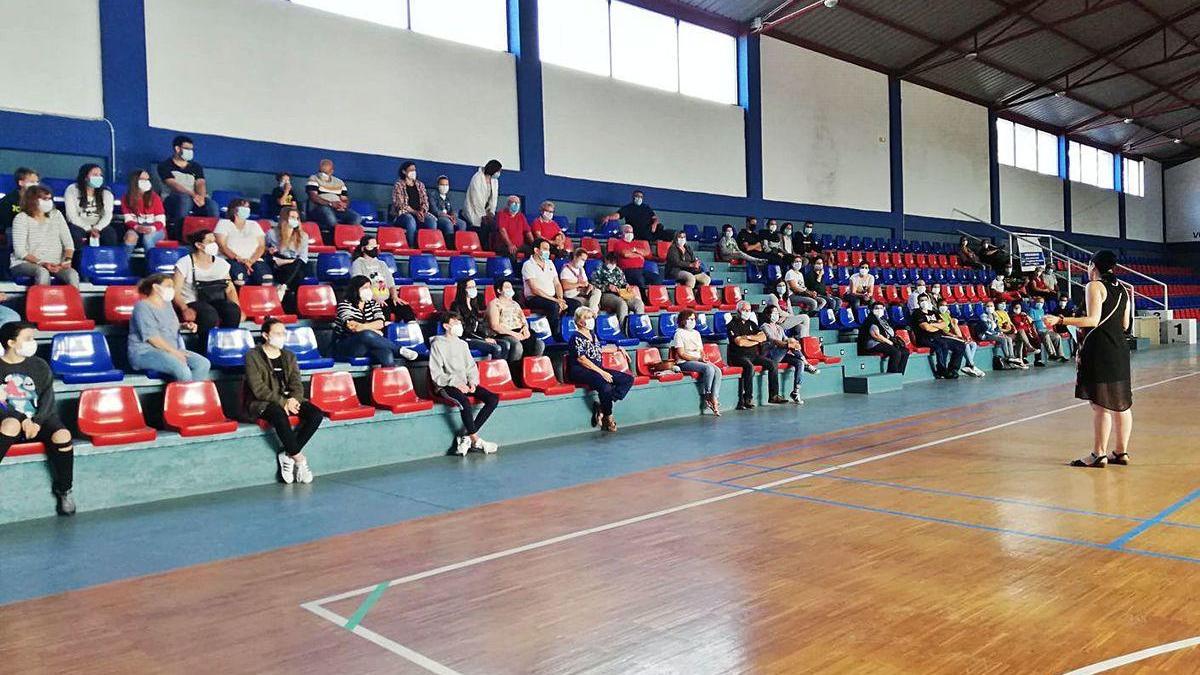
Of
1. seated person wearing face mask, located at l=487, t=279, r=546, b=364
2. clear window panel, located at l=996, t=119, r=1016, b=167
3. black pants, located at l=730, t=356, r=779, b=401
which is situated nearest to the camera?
seated person wearing face mask, located at l=487, t=279, r=546, b=364

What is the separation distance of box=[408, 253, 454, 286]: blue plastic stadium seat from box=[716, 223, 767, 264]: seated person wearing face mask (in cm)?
637

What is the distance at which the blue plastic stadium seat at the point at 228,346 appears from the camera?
6883mm

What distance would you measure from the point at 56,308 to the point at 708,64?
12347mm

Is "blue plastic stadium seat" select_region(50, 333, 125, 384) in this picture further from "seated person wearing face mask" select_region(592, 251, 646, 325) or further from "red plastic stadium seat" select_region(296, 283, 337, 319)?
"seated person wearing face mask" select_region(592, 251, 646, 325)

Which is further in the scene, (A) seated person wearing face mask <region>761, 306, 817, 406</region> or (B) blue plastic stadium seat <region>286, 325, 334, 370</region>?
(A) seated person wearing face mask <region>761, 306, 817, 406</region>

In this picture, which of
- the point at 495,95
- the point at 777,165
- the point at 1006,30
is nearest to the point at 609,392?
Answer: the point at 495,95

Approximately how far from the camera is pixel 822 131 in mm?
18359

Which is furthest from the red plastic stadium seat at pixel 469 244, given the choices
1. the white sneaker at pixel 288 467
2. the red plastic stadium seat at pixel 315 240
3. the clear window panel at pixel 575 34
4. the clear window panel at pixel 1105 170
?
the clear window panel at pixel 1105 170

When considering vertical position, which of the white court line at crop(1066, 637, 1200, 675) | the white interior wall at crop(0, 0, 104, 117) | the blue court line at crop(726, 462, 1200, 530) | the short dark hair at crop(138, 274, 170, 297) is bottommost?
the white court line at crop(1066, 637, 1200, 675)

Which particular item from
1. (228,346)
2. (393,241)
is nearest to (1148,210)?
(393,241)

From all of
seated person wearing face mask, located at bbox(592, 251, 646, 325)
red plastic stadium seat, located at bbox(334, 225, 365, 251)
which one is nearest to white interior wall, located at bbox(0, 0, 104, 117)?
red plastic stadium seat, located at bbox(334, 225, 365, 251)

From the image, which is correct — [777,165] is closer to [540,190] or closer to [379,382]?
[540,190]

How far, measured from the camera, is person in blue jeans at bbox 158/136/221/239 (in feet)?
29.0

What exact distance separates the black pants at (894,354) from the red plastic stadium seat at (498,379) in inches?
273
